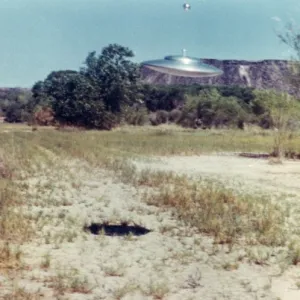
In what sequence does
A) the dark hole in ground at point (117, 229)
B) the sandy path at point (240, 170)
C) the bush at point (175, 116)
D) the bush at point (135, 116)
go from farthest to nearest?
1. the bush at point (175, 116)
2. the bush at point (135, 116)
3. the sandy path at point (240, 170)
4. the dark hole in ground at point (117, 229)

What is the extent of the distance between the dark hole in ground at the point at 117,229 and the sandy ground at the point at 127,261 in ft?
0.56

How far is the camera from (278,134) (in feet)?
103

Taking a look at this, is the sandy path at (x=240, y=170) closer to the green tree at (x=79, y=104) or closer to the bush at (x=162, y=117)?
the green tree at (x=79, y=104)

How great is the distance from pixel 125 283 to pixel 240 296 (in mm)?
1138

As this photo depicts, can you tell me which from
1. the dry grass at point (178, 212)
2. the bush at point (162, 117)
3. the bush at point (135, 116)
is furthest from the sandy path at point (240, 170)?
the bush at point (162, 117)

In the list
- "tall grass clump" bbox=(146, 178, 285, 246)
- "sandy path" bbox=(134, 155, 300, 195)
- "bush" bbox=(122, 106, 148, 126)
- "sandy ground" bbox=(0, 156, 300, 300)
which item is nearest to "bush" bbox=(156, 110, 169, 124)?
"bush" bbox=(122, 106, 148, 126)

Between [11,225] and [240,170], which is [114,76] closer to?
[240,170]

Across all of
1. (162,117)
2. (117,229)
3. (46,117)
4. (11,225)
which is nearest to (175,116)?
(162,117)

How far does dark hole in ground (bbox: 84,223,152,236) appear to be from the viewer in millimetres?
9273

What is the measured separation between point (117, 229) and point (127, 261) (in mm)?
2267

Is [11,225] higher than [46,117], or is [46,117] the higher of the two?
[46,117]

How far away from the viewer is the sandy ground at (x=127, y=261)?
610cm

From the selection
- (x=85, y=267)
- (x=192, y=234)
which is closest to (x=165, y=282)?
(x=85, y=267)

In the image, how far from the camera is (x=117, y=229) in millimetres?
9648
